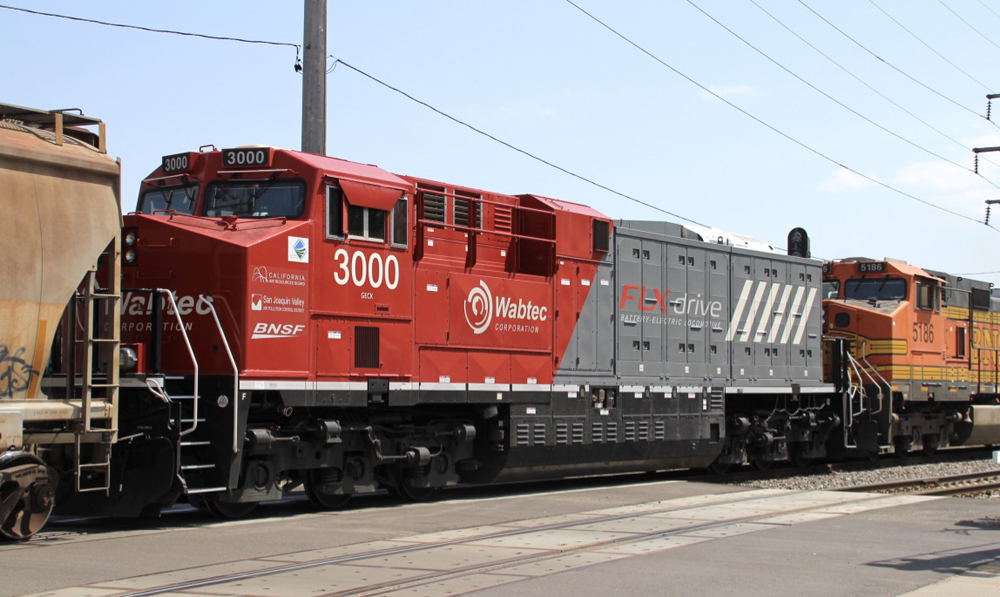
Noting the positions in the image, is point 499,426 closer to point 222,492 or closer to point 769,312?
point 222,492

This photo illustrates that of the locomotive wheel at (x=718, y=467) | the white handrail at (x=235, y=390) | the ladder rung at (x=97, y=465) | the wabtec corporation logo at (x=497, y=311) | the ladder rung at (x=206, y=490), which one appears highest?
the wabtec corporation logo at (x=497, y=311)

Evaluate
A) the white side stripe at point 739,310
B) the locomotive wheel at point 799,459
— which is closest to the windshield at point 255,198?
the white side stripe at point 739,310

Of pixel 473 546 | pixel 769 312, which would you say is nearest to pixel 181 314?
pixel 473 546

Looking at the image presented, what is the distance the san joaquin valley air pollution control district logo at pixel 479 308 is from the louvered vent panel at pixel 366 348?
1.68 metres

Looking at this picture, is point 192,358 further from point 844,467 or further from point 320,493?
point 844,467

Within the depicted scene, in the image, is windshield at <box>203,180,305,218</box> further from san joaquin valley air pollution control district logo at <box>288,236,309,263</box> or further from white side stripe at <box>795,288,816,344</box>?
white side stripe at <box>795,288,816,344</box>

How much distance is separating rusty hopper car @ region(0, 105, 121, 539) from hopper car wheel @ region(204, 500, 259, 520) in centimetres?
175

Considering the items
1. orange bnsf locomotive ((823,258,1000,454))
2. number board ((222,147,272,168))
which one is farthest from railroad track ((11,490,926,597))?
orange bnsf locomotive ((823,258,1000,454))

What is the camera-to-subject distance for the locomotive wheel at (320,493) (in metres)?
13.9

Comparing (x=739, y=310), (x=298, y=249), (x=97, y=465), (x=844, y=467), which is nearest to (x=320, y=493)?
(x=298, y=249)

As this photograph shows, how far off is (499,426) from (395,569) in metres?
6.68

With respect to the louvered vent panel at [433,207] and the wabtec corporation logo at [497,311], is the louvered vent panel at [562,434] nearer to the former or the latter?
the wabtec corporation logo at [497,311]

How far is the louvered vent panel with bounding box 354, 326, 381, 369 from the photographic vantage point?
13758 millimetres

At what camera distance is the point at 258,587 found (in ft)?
27.9
